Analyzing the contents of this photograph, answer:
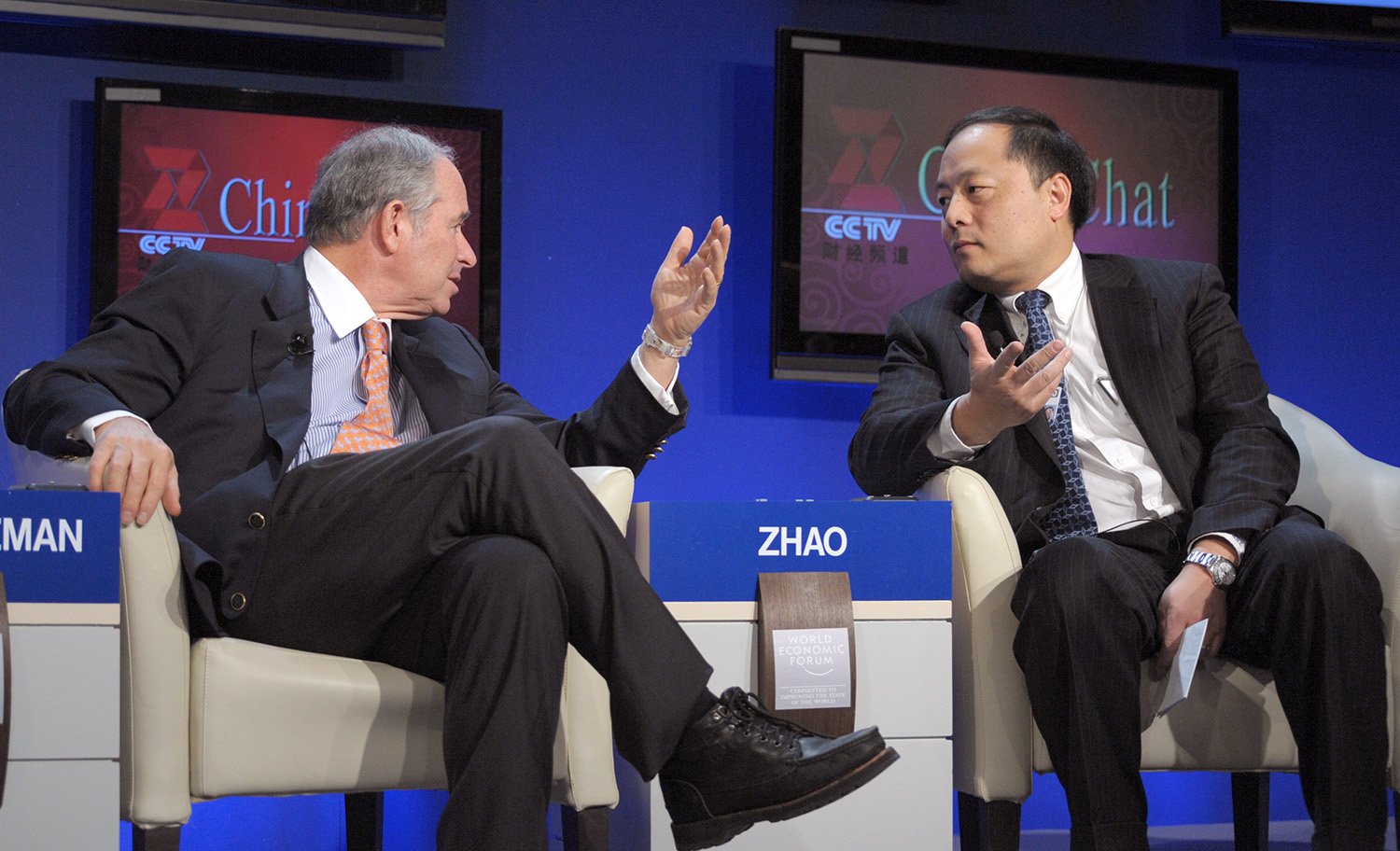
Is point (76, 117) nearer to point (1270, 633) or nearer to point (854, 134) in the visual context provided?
point (854, 134)

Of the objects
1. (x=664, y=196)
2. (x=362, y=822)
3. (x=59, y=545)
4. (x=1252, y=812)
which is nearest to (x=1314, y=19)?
(x=664, y=196)

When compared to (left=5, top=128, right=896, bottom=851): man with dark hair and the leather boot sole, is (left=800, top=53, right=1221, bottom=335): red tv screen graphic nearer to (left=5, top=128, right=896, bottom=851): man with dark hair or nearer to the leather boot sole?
(left=5, top=128, right=896, bottom=851): man with dark hair

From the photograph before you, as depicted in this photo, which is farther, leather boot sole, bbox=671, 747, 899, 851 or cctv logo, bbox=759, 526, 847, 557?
cctv logo, bbox=759, 526, 847, 557

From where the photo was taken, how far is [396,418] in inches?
98.4

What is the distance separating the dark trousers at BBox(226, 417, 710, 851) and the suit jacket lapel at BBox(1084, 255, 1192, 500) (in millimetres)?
1063

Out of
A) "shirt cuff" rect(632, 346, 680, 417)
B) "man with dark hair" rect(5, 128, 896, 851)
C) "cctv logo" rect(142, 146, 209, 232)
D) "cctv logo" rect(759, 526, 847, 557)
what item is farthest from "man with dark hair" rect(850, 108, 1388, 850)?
"cctv logo" rect(142, 146, 209, 232)

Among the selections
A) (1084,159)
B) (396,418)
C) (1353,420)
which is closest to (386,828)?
(396,418)

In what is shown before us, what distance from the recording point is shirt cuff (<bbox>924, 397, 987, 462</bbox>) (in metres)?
2.39

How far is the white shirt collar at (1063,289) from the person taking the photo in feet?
8.93

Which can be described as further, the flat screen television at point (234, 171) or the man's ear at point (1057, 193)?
the flat screen television at point (234, 171)

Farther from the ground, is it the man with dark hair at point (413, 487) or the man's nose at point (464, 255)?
the man's nose at point (464, 255)

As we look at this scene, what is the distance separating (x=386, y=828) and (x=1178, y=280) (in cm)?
203

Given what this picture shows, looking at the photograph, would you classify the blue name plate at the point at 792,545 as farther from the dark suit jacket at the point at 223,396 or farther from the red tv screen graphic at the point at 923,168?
the red tv screen graphic at the point at 923,168

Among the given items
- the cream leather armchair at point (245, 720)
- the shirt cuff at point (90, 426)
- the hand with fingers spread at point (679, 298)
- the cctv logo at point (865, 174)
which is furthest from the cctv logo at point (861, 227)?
the shirt cuff at point (90, 426)
